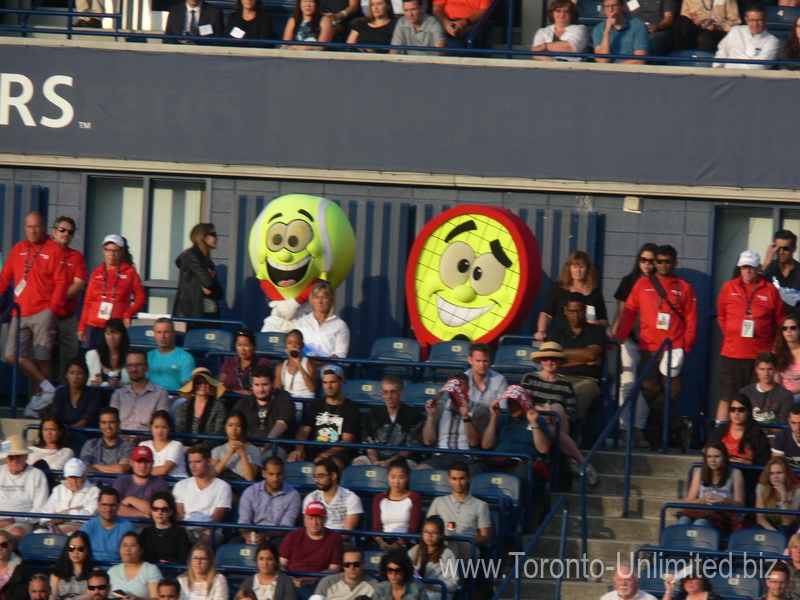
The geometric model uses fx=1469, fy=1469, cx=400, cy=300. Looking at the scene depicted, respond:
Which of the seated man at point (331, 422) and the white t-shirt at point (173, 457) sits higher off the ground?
the seated man at point (331, 422)

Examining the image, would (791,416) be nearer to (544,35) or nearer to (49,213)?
(544,35)

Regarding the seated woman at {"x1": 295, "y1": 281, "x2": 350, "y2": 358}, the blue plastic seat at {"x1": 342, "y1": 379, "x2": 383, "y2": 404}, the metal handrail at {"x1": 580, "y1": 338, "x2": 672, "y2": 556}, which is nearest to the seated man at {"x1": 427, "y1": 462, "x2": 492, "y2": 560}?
the metal handrail at {"x1": 580, "y1": 338, "x2": 672, "y2": 556}

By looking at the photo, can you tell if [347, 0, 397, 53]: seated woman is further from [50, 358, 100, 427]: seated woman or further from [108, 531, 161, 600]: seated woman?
[108, 531, 161, 600]: seated woman

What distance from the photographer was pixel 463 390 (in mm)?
11719

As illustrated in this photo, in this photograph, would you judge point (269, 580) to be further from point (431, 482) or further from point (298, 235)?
point (298, 235)

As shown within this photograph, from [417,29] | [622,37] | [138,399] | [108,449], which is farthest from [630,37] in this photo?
[108,449]

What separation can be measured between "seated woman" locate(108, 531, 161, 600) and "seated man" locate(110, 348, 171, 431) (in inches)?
72.8

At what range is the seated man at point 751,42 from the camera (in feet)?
45.5

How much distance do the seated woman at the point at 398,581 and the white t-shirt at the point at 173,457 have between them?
2469 millimetres

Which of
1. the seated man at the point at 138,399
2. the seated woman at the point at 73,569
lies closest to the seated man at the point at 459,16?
the seated man at the point at 138,399

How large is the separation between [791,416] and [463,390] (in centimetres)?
254

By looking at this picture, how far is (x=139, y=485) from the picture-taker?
1145cm

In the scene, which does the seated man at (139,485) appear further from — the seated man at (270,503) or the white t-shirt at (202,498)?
the seated man at (270,503)

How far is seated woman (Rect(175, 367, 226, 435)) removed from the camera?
40.0 ft
